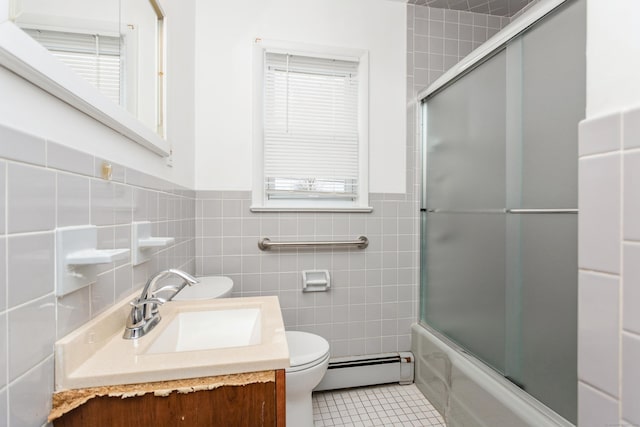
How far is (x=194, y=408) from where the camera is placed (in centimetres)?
59

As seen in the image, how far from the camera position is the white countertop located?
0.56 metres

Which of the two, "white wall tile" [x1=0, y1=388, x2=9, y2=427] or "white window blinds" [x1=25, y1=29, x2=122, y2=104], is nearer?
"white wall tile" [x1=0, y1=388, x2=9, y2=427]

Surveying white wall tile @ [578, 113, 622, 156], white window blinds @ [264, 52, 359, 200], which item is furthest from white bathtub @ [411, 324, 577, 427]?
white window blinds @ [264, 52, 359, 200]

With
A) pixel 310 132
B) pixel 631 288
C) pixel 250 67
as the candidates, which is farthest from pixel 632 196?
pixel 250 67

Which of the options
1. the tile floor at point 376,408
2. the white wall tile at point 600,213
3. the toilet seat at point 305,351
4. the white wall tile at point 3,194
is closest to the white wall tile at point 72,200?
the white wall tile at point 3,194

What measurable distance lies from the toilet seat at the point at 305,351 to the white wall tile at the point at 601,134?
1.16m

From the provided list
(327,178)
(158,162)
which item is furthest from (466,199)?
(158,162)

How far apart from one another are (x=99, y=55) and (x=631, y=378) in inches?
53.3

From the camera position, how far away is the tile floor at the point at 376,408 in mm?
1551

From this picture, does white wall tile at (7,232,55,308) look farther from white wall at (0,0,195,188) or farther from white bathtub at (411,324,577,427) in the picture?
white bathtub at (411,324,577,427)

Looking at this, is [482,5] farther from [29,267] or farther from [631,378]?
[29,267]

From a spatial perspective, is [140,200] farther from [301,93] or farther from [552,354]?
[552,354]

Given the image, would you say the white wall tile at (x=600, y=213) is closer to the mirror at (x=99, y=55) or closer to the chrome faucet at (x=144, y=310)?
the chrome faucet at (x=144, y=310)

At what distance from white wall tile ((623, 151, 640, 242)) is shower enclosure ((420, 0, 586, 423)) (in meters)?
0.43
